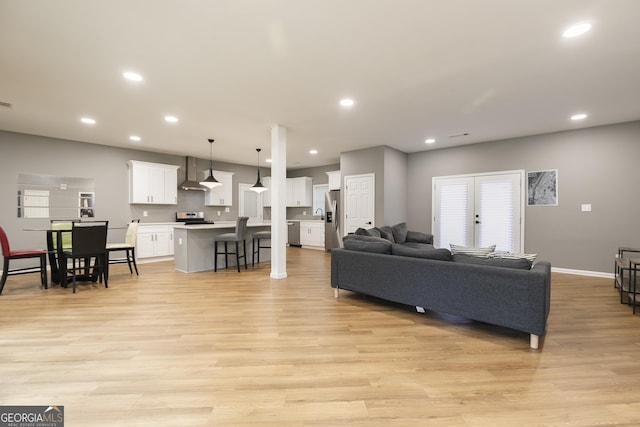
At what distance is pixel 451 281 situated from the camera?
9.08ft

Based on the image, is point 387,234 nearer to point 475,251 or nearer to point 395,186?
point 395,186

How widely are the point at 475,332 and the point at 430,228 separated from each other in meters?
4.28

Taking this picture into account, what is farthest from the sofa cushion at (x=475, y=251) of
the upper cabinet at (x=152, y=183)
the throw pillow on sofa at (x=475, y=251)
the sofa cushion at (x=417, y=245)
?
the upper cabinet at (x=152, y=183)

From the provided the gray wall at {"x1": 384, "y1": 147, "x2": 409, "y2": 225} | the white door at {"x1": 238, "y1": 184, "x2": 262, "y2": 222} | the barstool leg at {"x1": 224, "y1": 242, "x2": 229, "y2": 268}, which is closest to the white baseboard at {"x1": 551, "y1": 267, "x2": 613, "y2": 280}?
the gray wall at {"x1": 384, "y1": 147, "x2": 409, "y2": 225}

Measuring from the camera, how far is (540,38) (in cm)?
240

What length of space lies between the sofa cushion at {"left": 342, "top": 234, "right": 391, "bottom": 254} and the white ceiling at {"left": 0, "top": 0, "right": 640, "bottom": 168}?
6.20 feet

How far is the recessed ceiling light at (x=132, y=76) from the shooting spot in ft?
9.87

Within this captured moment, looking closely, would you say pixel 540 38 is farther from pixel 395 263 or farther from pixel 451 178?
pixel 451 178

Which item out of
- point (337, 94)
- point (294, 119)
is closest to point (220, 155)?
point (294, 119)

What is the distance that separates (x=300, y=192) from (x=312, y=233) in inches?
58.8

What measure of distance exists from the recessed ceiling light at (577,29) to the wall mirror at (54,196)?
7988 mm

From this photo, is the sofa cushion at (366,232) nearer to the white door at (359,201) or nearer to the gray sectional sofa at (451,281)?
the gray sectional sofa at (451,281)

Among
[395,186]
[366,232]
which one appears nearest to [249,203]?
[395,186]

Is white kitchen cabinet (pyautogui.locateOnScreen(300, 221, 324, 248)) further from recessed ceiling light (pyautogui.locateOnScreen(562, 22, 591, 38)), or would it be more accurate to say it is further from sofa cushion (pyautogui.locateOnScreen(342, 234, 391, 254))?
recessed ceiling light (pyautogui.locateOnScreen(562, 22, 591, 38))
